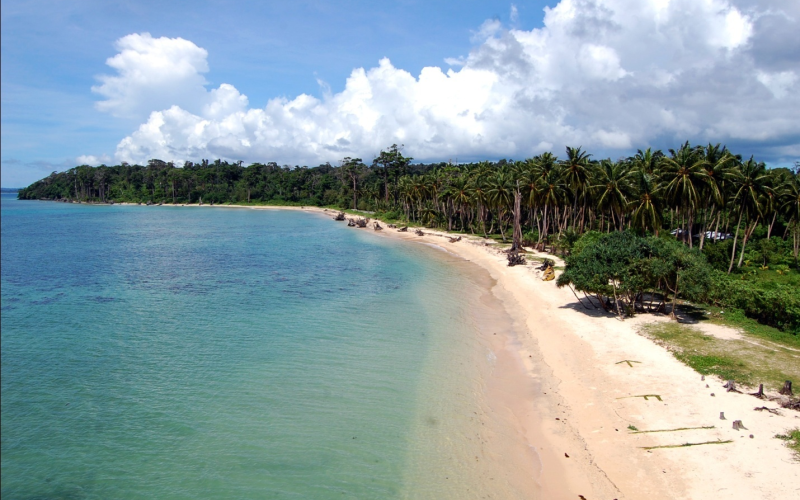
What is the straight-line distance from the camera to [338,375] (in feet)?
80.1

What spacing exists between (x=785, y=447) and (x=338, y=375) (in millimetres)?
17443

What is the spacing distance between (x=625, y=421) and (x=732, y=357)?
852 centimetres

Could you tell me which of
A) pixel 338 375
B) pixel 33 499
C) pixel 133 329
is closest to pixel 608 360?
pixel 338 375

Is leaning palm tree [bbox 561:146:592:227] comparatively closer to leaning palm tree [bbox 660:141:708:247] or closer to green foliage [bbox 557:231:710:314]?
leaning palm tree [bbox 660:141:708:247]

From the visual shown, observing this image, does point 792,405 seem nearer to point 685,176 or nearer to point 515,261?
point 685,176

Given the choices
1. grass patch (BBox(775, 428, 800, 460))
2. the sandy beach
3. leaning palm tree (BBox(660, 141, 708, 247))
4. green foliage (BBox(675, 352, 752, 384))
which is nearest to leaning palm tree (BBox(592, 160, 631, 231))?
leaning palm tree (BBox(660, 141, 708, 247))

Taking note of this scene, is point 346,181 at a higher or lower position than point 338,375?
higher

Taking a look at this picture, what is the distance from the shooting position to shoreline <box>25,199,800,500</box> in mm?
15406

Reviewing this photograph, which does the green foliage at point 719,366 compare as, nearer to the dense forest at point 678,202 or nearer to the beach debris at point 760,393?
the beach debris at point 760,393

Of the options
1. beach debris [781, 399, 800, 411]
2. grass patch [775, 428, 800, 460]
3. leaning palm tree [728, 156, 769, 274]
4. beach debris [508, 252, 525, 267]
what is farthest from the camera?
beach debris [508, 252, 525, 267]

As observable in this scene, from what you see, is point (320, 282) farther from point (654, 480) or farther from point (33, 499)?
point (654, 480)

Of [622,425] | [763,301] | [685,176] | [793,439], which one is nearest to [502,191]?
[685,176]

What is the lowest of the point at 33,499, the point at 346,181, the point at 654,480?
the point at 33,499

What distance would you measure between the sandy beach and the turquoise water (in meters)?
2.22
